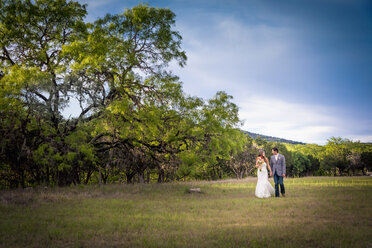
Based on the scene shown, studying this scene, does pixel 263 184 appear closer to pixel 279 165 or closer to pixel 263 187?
pixel 263 187

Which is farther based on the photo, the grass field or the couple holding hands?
the couple holding hands

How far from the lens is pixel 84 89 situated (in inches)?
620

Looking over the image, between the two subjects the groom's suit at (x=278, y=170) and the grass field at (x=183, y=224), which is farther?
the groom's suit at (x=278, y=170)

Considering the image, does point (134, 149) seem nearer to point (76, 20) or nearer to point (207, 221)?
point (76, 20)

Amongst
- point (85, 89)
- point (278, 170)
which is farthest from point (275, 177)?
point (85, 89)

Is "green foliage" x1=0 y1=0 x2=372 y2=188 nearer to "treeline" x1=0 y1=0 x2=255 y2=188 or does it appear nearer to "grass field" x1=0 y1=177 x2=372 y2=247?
"treeline" x1=0 y1=0 x2=255 y2=188

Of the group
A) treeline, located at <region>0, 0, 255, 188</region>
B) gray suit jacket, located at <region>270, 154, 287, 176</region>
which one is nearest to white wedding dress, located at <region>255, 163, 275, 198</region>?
gray suit jacket, located at <region>270, 154, 287, 176</region>

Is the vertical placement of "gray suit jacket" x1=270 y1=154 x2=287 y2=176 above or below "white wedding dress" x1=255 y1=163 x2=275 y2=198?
above

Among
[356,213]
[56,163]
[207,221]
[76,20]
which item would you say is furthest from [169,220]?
[76,20]

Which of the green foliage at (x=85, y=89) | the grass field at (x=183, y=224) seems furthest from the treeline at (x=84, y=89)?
the grass field at (x=183, y=224)

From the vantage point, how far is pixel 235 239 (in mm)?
5535

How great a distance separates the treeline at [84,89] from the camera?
566 inches

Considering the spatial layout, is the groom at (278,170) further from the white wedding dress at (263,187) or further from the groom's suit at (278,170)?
the white wedding dress at (263,187)

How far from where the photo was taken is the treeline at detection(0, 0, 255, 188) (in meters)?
14.4
